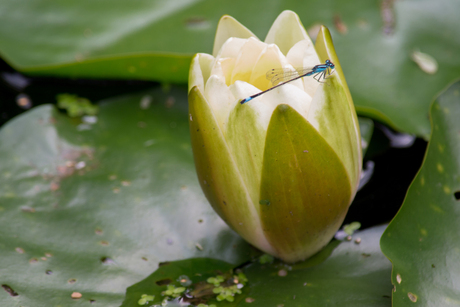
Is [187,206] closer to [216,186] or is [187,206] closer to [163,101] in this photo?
[216,186]

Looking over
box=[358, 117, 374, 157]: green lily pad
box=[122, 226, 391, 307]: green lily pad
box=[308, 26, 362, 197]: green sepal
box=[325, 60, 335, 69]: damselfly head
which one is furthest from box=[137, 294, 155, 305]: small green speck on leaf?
box=[358, 117, 374, 157]: green lily pad

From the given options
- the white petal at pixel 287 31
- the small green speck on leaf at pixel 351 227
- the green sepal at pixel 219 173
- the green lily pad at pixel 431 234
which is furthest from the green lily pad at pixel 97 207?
the white petal at pixel 287 31

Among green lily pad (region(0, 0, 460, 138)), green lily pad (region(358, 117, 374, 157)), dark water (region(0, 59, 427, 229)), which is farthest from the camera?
green lily pad (region(0, 0, 460, 138))

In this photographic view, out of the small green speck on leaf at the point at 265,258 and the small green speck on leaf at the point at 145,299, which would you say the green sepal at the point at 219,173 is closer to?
the small green speck on leaf at the point at 265,258

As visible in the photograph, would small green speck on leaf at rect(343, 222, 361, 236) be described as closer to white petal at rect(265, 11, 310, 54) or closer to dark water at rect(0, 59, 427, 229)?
dark water at rect(0, 59, 427, 229)

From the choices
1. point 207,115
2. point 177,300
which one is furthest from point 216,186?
point 177,300
